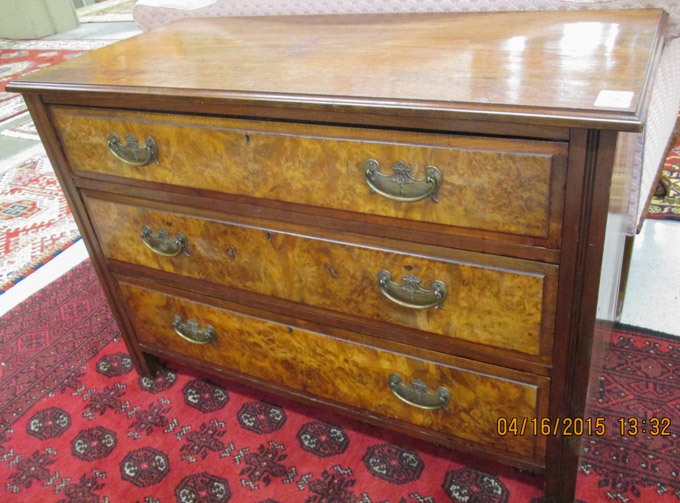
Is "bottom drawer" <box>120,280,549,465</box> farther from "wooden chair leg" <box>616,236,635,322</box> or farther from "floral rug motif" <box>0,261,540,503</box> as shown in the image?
"wooden chair leg" <box>616,236,635,322</box>

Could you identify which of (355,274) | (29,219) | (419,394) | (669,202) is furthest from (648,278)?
(29,219)

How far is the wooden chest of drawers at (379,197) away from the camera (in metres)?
0.77

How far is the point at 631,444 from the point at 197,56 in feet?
3.77

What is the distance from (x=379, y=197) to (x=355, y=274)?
0.53 feet

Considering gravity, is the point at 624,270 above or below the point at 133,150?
below

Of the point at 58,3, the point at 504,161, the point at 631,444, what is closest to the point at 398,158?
the point at 504,161

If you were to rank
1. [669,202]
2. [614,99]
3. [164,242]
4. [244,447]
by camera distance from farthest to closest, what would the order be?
[669,202]
[244,447]
[164,242]
[614,99]

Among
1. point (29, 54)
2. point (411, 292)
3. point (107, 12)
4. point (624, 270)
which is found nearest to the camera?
point (411, 292)

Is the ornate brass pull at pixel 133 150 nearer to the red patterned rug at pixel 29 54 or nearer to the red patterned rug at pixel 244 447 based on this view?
the red patterned rug at pixel 244 447

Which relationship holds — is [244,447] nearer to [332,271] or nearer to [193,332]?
[193,332]

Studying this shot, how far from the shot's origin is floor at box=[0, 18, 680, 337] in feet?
4.96

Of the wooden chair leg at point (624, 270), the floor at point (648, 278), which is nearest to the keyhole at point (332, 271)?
the wooden chair leg at point (624, 270)

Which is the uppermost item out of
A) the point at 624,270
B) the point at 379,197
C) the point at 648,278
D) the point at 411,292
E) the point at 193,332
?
the point at 379,197

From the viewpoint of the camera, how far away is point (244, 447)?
126 cm
